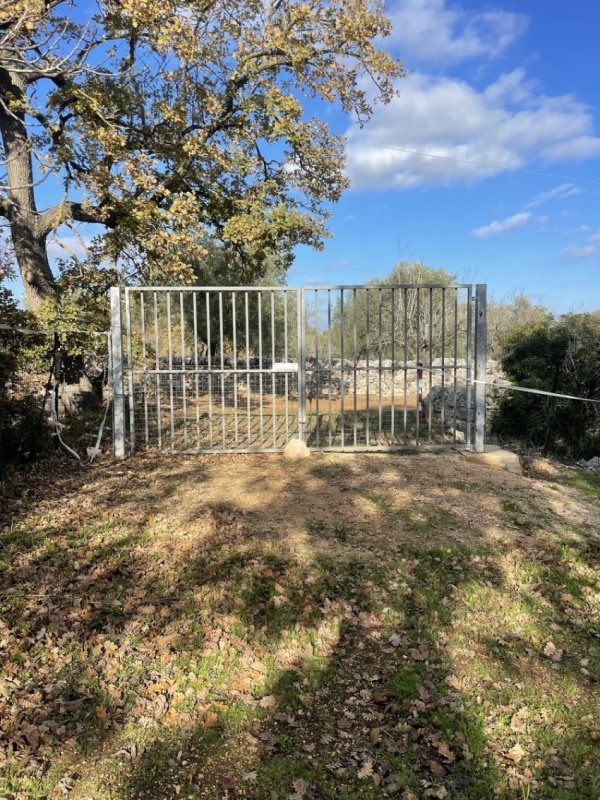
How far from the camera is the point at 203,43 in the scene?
979cm

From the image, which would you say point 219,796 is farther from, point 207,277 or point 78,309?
point 207,277

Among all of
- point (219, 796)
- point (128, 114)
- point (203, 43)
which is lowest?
point (219, 796)

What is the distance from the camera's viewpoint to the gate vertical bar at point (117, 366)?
716 cm

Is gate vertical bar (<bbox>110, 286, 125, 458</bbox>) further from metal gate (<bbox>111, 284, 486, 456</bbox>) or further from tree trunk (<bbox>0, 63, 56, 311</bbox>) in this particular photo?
tree trunk (<bbox>0, 63, 56, 311</bbox>)

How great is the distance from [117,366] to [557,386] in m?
7.67

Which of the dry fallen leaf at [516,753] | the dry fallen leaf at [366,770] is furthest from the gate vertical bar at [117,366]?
the dry fallen leaf at [516,753]

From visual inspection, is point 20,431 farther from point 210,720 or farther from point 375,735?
point 375,735

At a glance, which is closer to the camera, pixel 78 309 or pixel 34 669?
pixel 34 669

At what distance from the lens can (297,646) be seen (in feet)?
10.9

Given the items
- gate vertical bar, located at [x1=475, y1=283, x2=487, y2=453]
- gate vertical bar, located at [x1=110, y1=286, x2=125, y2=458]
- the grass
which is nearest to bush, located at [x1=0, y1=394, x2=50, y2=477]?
gate vertical bar, located at [x1=110, y1=286, x2=125, y2=458]

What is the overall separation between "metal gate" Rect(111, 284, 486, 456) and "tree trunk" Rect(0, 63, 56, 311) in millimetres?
1632

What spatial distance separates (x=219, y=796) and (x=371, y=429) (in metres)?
8.42

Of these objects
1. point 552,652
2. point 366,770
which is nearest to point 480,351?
point 552,652

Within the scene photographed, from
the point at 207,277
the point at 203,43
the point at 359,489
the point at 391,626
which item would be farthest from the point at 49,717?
the point at 207,277
